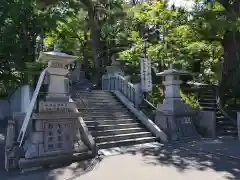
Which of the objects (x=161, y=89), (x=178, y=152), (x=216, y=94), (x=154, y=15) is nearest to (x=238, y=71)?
(x=216, y=94)

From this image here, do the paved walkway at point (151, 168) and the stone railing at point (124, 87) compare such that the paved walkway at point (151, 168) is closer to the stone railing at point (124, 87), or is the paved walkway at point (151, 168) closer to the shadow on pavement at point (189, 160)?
the shadow on pavement at point (189, 160)

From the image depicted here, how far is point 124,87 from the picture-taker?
13922 mm

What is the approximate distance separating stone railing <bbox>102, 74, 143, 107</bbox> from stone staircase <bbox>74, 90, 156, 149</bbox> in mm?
642

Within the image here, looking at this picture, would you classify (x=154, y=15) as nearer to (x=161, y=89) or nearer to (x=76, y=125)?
(x=161, y=89)

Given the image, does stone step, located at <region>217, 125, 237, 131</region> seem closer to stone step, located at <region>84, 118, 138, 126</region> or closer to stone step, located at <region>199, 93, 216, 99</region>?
stone step, located at <region>199, 93, 216, 99</region>

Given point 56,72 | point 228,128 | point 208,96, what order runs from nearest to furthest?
point 56,72 < point 228,128 < point 208,96

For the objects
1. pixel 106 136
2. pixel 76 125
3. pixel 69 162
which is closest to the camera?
pixel 69 162

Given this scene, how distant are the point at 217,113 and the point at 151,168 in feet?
28.2

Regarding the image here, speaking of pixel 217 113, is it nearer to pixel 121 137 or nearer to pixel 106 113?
pixel 106 113

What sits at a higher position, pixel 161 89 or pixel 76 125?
pixel 161 89

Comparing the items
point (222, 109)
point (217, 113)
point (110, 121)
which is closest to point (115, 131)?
point (110, 121)

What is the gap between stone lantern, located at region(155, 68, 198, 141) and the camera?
11.3m

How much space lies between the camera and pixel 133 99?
13000 millimetres

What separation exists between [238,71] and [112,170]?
Result: 36.7ft
